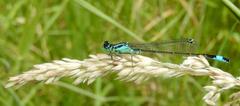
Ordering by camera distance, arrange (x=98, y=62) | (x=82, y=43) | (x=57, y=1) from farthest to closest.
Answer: (x=57, y=1)
(x=82, y=43)
(x=98, y=62)

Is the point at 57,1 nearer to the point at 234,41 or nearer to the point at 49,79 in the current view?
the point at 234,41

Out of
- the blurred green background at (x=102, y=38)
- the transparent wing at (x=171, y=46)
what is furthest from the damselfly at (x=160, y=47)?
the blurred green background at (x=102, y=38)

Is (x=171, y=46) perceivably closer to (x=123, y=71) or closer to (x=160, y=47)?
(x=160, y=47)

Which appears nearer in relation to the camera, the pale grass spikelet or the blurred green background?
the pale grass spikelet

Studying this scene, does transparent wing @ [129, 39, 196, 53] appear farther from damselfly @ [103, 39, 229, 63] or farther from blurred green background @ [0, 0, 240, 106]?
blurred green background @ [0, 0, 240, 106]

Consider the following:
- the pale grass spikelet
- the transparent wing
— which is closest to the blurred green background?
the transparent wing

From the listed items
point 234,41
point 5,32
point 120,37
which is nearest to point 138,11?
point 120,37
